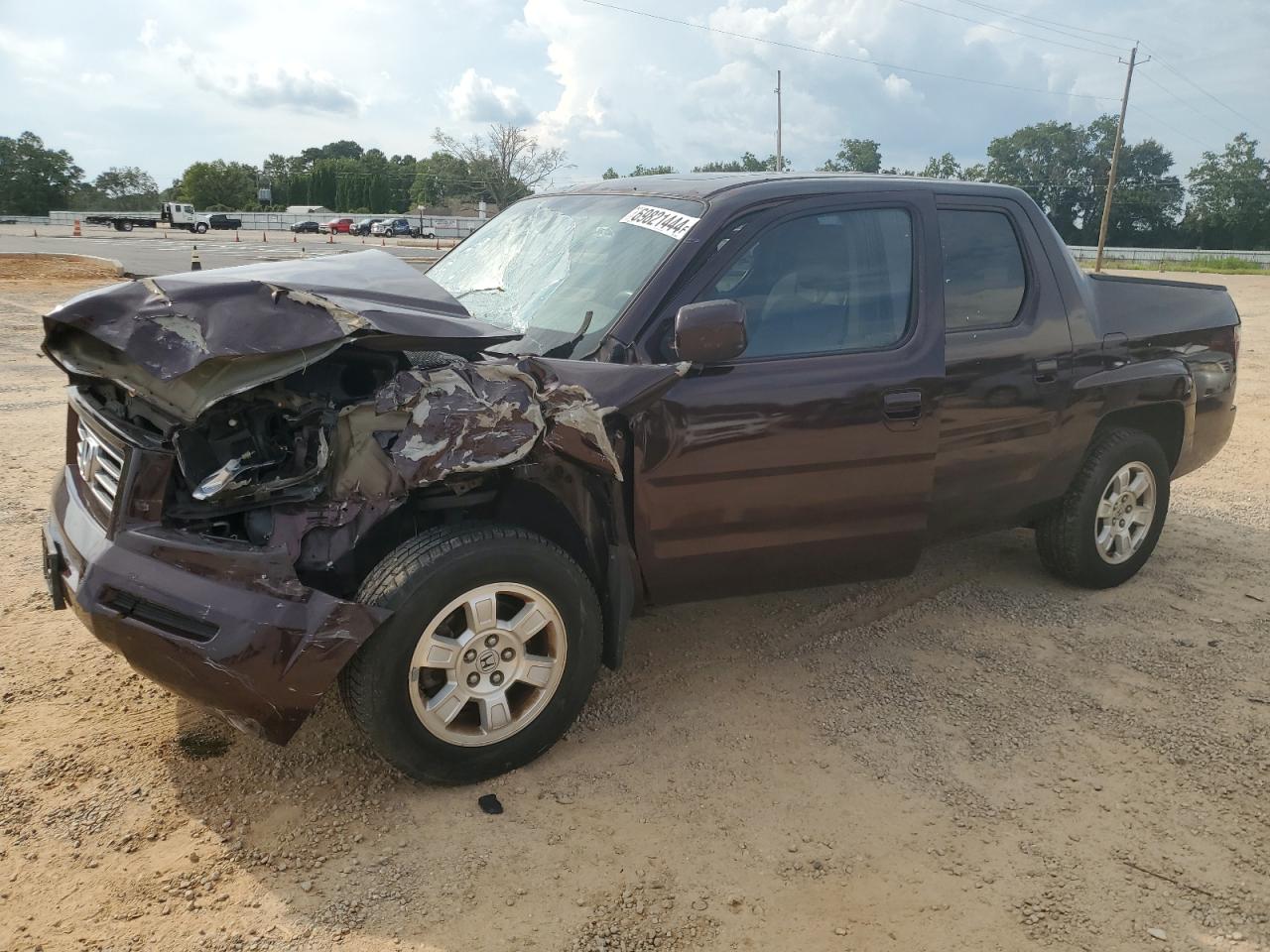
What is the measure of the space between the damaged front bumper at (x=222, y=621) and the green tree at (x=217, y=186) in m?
93.7

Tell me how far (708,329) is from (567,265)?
0.94 metres

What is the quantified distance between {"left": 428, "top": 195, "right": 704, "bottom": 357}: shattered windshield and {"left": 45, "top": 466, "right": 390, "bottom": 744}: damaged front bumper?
1.23m

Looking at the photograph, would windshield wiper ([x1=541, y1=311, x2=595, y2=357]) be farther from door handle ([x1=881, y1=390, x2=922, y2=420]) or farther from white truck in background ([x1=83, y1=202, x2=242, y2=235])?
white truck in background ([x1=83, y1=202, x2=242, y2=235])

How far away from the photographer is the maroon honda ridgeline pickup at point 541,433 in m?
2.68

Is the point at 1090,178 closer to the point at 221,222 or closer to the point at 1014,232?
the point at 221,222

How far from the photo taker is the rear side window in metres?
3.95

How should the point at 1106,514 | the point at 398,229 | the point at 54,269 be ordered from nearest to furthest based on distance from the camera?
the point at 1106,514 < the point at 54,269 < the point at 398,229

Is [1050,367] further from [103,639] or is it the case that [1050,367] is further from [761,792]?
[103,639]

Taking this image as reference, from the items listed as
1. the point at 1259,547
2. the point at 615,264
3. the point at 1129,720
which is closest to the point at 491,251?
the point at 615,264

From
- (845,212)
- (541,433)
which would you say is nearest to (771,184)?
(845,212)

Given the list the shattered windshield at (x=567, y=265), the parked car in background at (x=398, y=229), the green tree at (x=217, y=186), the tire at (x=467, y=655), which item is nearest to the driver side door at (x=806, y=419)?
the shattered windshield at (x=567, y=265)

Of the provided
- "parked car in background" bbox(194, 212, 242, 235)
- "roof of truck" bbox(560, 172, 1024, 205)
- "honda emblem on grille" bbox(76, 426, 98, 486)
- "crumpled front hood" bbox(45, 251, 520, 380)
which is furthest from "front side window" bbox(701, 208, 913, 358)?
"parked car in background" bbox(194, 212, 242, 235)

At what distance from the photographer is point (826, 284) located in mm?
3635

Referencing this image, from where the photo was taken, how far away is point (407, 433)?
281cm
